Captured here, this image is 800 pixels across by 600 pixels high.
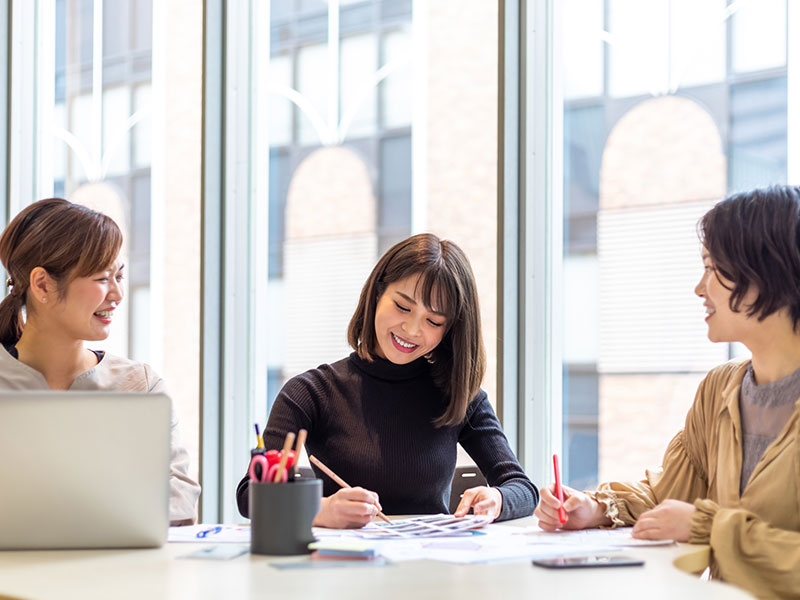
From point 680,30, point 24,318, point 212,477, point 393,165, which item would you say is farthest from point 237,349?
point 680,30

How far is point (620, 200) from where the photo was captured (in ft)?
9.14

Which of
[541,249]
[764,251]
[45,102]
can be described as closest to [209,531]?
[764,251]

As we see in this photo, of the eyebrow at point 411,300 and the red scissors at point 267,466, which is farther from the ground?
the eyebrow at point 411,300

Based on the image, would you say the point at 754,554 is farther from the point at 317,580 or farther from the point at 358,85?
the point at 358,85

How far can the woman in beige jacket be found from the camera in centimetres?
161

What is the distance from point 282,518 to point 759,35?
6.43 ft

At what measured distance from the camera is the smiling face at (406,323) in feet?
7.20

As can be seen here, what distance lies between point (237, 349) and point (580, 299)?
4.37 feet

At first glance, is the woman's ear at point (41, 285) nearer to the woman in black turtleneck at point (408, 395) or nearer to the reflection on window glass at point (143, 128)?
the woman in black turtleneck at point (408, 395)

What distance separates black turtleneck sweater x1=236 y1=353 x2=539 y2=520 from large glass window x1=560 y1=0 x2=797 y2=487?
1.96 feet

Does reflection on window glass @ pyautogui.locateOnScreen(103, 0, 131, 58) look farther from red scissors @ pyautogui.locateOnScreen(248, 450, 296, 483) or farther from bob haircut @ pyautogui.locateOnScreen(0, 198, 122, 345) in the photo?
red scissors @ pyautogui.locateOnScreen(248, 450, 296, 483)

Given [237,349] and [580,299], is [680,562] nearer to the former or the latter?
[580,299]

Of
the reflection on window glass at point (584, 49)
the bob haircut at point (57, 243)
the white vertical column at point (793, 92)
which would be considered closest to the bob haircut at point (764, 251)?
the white vertical column at point (793, 92)

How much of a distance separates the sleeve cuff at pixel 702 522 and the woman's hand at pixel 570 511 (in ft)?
0.81
